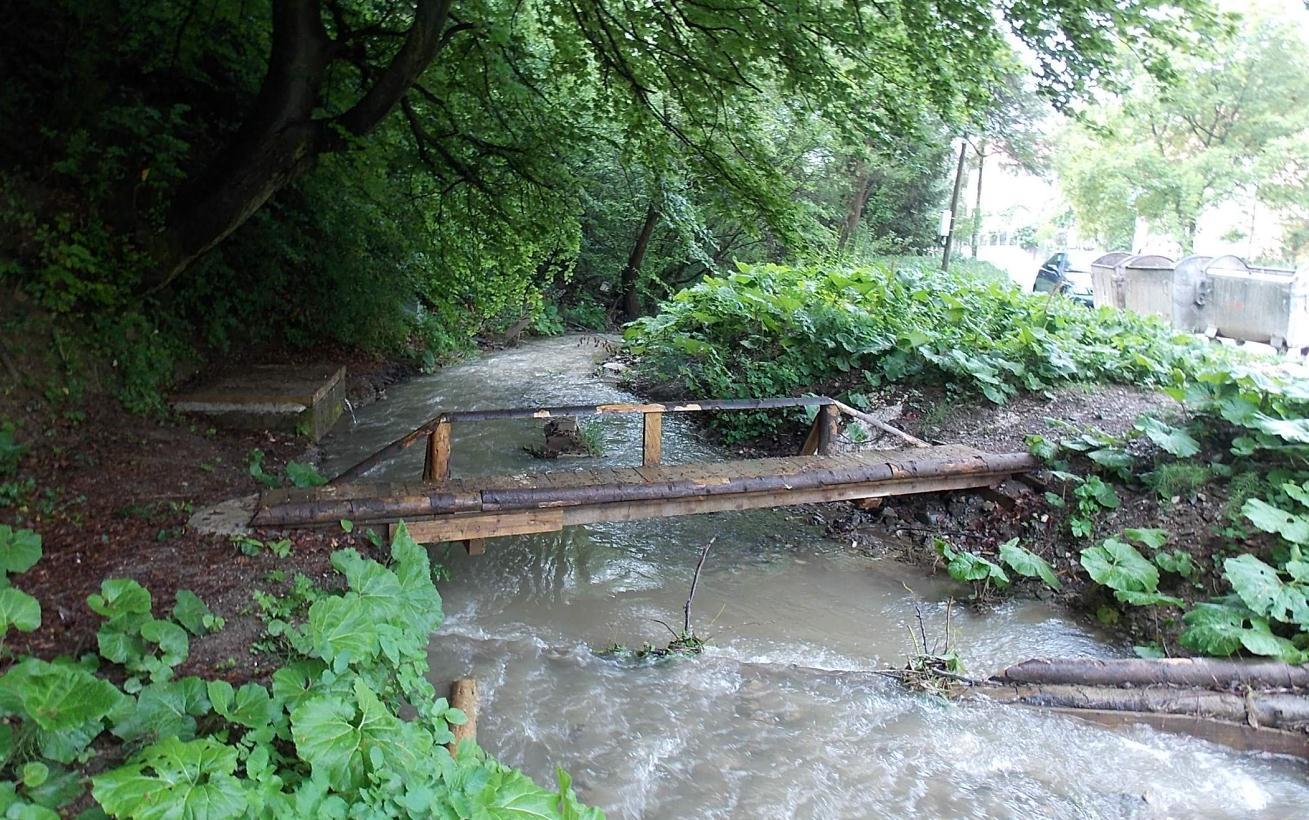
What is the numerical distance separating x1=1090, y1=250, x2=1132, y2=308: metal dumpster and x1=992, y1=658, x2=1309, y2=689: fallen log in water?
42.8 ft

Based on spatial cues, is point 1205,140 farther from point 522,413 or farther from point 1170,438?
point 522,413

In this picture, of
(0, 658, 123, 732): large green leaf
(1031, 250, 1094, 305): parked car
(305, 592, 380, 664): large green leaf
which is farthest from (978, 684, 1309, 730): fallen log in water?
(1031, 250, 1094, 305): parked car

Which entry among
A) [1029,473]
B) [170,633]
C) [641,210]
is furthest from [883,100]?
[641,210]

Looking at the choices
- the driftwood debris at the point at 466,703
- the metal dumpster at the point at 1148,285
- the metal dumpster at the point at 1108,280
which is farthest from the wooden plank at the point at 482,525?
the metal dumpster at the point at 1108,280

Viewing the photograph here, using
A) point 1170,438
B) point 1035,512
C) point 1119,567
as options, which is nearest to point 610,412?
point 1035,512

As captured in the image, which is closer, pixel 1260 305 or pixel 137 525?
pixel 137 525

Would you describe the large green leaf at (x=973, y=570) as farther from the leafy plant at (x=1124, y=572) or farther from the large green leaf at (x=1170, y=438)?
the large green leaf at (x=1170, y=438)

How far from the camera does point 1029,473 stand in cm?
707

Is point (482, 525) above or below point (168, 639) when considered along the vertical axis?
below

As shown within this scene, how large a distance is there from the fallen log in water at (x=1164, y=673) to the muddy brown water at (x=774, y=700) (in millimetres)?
288

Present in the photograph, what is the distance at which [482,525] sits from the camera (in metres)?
5.50

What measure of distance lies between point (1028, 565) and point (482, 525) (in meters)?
3.87

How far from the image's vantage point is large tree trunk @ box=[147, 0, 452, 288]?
6.25 meters

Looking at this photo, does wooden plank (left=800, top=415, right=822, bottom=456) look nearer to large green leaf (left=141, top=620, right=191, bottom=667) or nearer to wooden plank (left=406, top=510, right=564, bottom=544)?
wooden plank (left=406, top=510, right=564, bottom=544)
